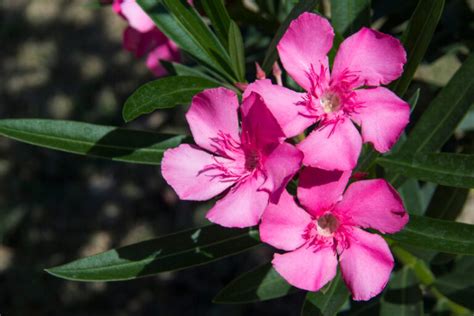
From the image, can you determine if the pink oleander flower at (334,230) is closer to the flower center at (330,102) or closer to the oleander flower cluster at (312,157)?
the oleander flower cluster at (312,157)

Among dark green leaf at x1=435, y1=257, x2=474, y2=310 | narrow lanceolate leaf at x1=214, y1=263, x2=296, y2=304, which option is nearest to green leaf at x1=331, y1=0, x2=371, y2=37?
narrow lanceolate leaf at x1=214, y1=263, x2=296, y2=304

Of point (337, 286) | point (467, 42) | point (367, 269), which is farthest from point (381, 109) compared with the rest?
point (467, 42)

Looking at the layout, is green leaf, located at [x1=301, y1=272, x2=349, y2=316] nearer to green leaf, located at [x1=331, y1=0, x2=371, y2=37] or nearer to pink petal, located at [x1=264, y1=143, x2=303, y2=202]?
pink petal, located at [x1=264, y1=143, x2=303, y2=202]

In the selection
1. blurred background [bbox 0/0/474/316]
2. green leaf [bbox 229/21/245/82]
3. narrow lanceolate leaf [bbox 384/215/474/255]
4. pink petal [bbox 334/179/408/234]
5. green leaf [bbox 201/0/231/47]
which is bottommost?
blurred background [bbox 0/0/474/316]

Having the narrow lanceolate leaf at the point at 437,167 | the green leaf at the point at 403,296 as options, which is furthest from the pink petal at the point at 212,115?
the green leaf at the point at 403,296

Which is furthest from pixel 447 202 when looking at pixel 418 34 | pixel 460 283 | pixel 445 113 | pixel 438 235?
pixel 418 34
